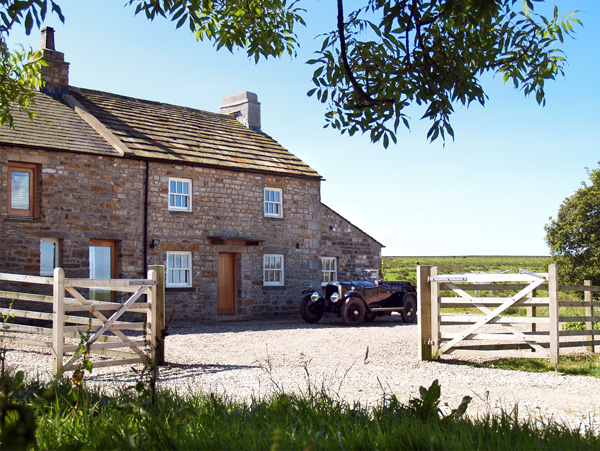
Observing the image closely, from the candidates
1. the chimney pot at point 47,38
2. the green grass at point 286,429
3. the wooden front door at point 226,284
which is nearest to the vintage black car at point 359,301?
the wooden front door at point 226,284

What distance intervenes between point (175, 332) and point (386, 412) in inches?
491

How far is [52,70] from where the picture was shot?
822 inches

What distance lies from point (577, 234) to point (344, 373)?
103 ft

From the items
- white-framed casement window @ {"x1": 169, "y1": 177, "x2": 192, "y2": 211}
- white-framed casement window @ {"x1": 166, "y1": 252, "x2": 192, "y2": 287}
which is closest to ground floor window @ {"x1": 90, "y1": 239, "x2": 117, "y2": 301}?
white-framed casement window @ {"x1": 166, "y1": 252, "x2": 192, "y2": 287}

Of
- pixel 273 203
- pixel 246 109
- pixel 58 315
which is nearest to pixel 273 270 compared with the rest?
pixel 273 203

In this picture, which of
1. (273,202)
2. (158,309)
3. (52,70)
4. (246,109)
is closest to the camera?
(158,309)

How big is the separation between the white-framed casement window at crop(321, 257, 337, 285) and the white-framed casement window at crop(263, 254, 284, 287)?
3294 millimetres

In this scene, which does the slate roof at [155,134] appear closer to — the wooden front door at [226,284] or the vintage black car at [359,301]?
the wooden front door at [226,284]

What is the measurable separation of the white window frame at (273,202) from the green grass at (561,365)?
1306 cm

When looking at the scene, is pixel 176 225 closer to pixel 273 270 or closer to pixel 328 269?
pixel 273 270

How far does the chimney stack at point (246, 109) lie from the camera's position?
88.0 feet

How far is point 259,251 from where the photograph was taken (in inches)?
866

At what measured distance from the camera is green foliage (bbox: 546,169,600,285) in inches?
1394

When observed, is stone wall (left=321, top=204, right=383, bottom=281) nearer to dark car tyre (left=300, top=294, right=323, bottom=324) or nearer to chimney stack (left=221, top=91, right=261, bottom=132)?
chimney stack (left=221, top=91, right=261, bottom=132)
